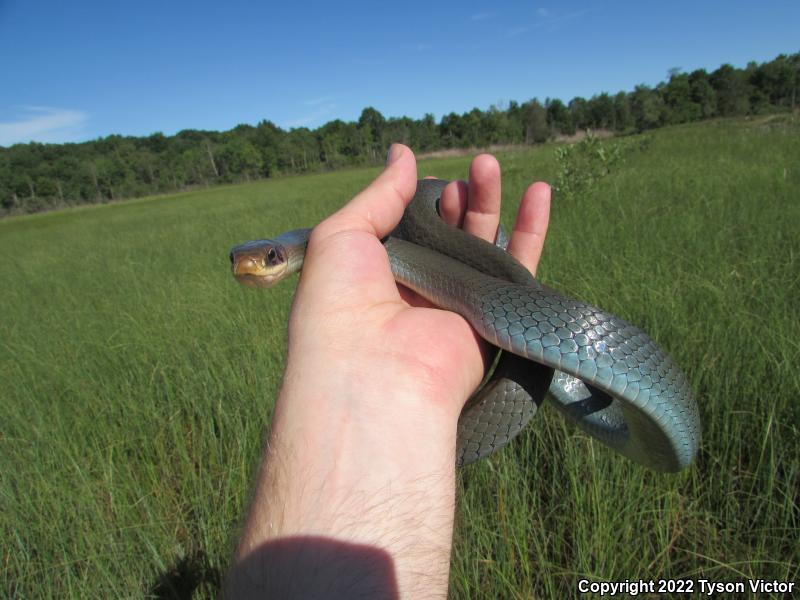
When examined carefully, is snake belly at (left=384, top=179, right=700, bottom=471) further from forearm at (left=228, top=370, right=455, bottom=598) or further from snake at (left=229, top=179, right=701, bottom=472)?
forearm at (left=228, top=370, right=455, bottom=598)

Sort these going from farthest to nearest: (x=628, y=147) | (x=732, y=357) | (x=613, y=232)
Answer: (x=628, y=147)
(x=613, y=232)
(x=732, y=357)

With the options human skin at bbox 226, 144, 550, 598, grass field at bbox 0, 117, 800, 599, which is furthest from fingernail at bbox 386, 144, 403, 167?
grass field at bbox 0, 117, 800, 599

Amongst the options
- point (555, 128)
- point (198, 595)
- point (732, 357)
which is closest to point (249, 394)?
point (198, 595)

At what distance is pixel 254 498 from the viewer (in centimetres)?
163

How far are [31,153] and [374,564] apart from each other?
109m

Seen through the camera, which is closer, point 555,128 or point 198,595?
point 198,595

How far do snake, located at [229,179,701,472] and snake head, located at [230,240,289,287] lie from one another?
91 cm

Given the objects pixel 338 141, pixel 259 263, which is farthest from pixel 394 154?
pixel 338 141

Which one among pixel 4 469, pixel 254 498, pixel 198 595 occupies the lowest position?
pixel 198 595

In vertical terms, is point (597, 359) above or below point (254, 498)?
above

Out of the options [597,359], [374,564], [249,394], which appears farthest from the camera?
[249,394]

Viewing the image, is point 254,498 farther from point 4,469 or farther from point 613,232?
point 613,232

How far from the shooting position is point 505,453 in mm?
2484

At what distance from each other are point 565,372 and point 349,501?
3.11ft
